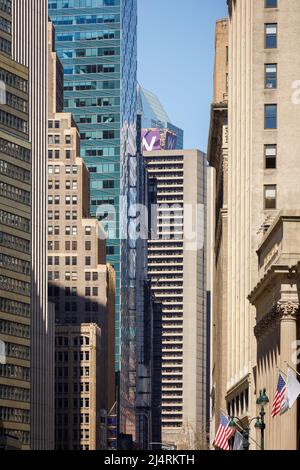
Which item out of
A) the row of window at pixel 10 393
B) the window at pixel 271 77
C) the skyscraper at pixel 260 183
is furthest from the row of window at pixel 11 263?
the window at pixel 271 77

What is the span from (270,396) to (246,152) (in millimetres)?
31901

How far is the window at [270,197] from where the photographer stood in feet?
362

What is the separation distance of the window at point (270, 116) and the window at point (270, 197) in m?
4.41

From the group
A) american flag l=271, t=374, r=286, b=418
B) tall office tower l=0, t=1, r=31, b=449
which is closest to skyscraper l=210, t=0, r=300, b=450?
american flag l=271, t=374, r=286, b=418

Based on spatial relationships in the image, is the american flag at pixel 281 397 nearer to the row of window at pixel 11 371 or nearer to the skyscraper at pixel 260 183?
the skyscraper at pixel 260 183

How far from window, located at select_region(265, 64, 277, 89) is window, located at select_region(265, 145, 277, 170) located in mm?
4553

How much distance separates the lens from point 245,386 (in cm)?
11044

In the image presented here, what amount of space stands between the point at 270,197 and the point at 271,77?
881 centimetres

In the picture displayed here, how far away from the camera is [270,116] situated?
112 metres

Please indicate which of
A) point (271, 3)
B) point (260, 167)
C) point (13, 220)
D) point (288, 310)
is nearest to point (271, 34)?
point (271, 3)

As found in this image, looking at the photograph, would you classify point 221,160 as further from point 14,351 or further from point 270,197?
point 270,197

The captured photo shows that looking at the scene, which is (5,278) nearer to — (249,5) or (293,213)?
(249,5)

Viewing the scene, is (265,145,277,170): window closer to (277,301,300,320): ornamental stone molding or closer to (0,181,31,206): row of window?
(277,301,300,320): ornamental stone molding
